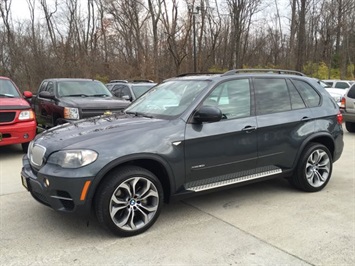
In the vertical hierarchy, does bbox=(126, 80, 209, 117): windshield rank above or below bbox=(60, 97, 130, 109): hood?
above

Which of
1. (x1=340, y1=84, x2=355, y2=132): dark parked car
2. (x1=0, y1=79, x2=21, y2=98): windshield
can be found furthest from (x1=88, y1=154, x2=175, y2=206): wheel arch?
(x1=340, y1=84, x2=355, y2=132): dark parked car

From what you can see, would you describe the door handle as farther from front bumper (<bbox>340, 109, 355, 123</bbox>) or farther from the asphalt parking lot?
front bumper (<bbox>340, 109, 355, 123</bbox>)

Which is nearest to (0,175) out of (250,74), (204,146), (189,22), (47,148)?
(47,148)

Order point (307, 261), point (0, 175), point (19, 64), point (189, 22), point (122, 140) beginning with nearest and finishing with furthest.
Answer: point (307, 261) < point (122, 140) < point (0, 175) < point (19, 64) < point (189, 22)

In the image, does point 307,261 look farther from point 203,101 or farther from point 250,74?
point 250,74

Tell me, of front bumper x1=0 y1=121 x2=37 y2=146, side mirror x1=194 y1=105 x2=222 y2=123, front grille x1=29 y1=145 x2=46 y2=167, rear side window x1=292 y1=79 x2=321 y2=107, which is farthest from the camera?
front bumper x1=0 y1=121 x2=37 y2=146

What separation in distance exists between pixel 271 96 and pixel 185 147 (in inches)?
64.0

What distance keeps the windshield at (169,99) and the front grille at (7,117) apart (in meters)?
3.51

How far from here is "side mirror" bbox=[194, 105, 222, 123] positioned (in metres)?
4.06

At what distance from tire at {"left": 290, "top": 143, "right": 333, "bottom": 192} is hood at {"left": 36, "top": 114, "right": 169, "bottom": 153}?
2.21 meters

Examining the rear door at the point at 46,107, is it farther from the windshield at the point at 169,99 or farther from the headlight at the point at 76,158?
the headlight at the point at 76,158

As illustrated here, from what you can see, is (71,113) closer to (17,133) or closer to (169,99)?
(17,133)

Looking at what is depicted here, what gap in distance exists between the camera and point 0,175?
20.7 ft

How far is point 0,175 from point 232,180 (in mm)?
4142
